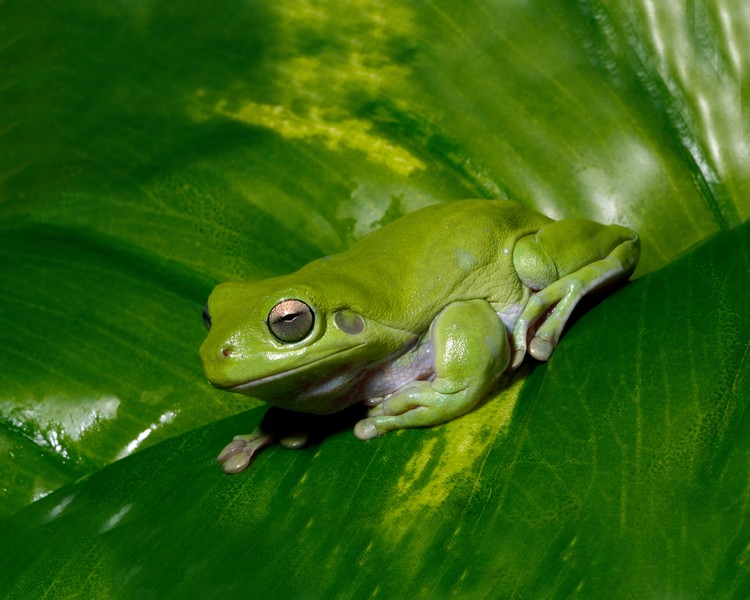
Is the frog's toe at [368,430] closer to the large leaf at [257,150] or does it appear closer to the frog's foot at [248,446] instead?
the frog's foot at [248,446]

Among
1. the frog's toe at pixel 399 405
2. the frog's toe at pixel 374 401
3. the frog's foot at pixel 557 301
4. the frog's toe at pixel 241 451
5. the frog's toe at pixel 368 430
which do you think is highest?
the frog's foot at pixel 557 301

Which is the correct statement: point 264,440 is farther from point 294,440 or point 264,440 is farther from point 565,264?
point 565,264

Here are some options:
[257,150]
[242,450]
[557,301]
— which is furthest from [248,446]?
[257,150]

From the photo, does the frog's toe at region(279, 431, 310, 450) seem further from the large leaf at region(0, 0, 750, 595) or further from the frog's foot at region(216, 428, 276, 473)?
the large leaf at region(0, 0, 750, 595)

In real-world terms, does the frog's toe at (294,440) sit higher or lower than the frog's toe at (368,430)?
lower

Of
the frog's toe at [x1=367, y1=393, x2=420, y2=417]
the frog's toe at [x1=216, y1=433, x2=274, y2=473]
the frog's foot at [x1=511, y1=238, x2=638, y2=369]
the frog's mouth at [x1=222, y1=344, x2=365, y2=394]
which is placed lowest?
the frog's toe at [x1=216, y1=433, x2=274, y2=473]

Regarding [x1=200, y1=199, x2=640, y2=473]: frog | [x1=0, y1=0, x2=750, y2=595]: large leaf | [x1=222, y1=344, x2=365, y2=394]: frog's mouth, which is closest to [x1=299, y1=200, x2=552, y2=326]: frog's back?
[x1=200, y1=199, x2=640, y2=473]: frog

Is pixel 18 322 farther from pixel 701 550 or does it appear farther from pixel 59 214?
pixel 701 550

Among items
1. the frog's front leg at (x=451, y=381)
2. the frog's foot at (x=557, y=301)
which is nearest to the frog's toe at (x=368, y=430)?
the frog's front leg at (x=451, y=381)
